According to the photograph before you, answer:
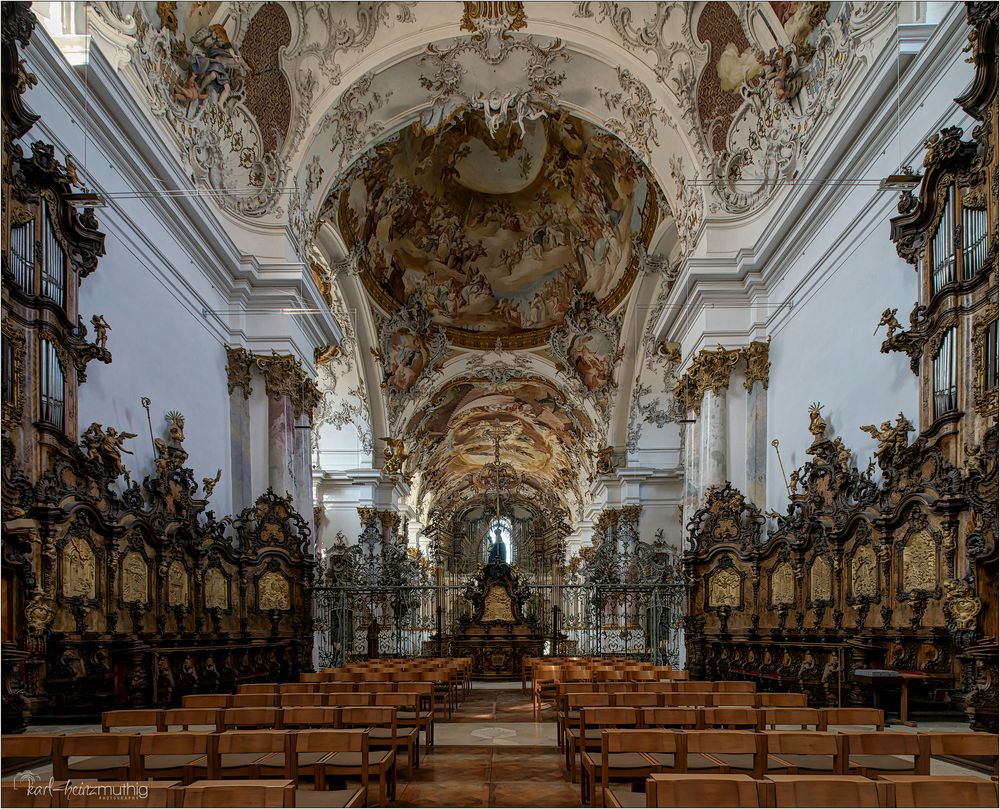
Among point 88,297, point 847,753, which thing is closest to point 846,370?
point 847,753

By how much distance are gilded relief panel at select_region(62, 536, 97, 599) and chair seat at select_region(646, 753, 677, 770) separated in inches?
263

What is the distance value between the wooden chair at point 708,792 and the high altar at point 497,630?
20.2 metres

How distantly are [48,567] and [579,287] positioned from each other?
22654 mm

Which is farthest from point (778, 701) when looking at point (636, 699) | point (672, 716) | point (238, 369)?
point (238, 369)

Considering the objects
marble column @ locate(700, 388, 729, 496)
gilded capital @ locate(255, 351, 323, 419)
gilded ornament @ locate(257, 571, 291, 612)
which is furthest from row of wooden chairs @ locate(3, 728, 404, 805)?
marble column @ locate(700, 388, 729, 496)

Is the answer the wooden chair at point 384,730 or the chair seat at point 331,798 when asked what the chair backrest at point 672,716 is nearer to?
the wooden chair at point 384,730

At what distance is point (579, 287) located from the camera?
30.3 meters

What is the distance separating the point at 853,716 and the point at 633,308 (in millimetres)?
22237

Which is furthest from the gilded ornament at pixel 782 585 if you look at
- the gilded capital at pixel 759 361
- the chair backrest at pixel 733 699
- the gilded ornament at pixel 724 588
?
the chair backrest at pixel 733 699

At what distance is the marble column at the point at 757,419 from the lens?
17.4 meters

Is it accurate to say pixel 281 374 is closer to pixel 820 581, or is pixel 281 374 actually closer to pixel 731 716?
pixel 820 581

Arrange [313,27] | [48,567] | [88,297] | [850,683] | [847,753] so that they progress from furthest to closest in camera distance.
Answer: [313,27] → [88,297] → [850,683] → [48,567] → [847,753]

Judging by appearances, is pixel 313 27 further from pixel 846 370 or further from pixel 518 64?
pixel 846 370

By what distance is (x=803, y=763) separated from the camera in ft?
20.0
